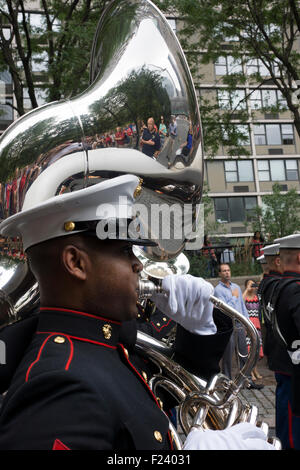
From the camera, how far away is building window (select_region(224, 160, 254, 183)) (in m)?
36.2

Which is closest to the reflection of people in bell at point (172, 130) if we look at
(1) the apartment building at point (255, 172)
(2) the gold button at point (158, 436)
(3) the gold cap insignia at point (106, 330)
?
(3) the gold cap insignia at point (106, 330)

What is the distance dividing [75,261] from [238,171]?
3634 cm

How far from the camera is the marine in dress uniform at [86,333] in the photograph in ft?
3.43

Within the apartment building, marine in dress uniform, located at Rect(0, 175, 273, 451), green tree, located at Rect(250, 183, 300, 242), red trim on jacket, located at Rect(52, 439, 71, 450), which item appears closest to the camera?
red trim on jacket, located at Rect(52, 439, 71, 450)

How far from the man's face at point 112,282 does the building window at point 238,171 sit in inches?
1404

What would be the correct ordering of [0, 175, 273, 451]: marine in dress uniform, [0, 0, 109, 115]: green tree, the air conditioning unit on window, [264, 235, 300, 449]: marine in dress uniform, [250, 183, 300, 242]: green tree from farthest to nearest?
the air conditioning unit on window < [250, 183, 300, 242]: green tree < [0, 0, 109, 115]: green tree < [264, 235, 300, 449]: marine in dress uniform < [0, 175, 273, 451]: marine in dress uniform

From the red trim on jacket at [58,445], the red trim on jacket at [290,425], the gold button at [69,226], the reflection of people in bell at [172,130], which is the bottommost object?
the red trim on jacket at [290,425]

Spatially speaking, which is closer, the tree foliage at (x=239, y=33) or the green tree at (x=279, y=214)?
the tree foliage at (x=239, y=33)

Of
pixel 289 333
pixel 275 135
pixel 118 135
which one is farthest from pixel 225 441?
pixel 275 135

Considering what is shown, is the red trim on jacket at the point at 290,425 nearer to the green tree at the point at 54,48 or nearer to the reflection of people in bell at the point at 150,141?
the reflection of people in bell at the point at 150,141

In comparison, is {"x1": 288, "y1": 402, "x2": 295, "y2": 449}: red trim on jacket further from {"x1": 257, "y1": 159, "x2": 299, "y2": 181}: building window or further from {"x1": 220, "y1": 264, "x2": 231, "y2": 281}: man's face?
{"x1": 257, "y1": 159, "x2": 299, "y2": 181}: building window

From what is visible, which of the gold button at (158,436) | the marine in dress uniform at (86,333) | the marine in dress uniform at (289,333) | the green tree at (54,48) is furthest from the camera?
the green tree at (54,48)

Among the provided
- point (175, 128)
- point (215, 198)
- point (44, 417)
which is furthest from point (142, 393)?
point (215, 198)

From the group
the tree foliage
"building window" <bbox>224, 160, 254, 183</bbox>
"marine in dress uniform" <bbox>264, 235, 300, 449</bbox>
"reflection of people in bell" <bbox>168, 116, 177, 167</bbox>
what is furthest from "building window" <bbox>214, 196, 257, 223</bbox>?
"reflection of people in bell" <bbox>168, 116, 177, 167</bbox>
